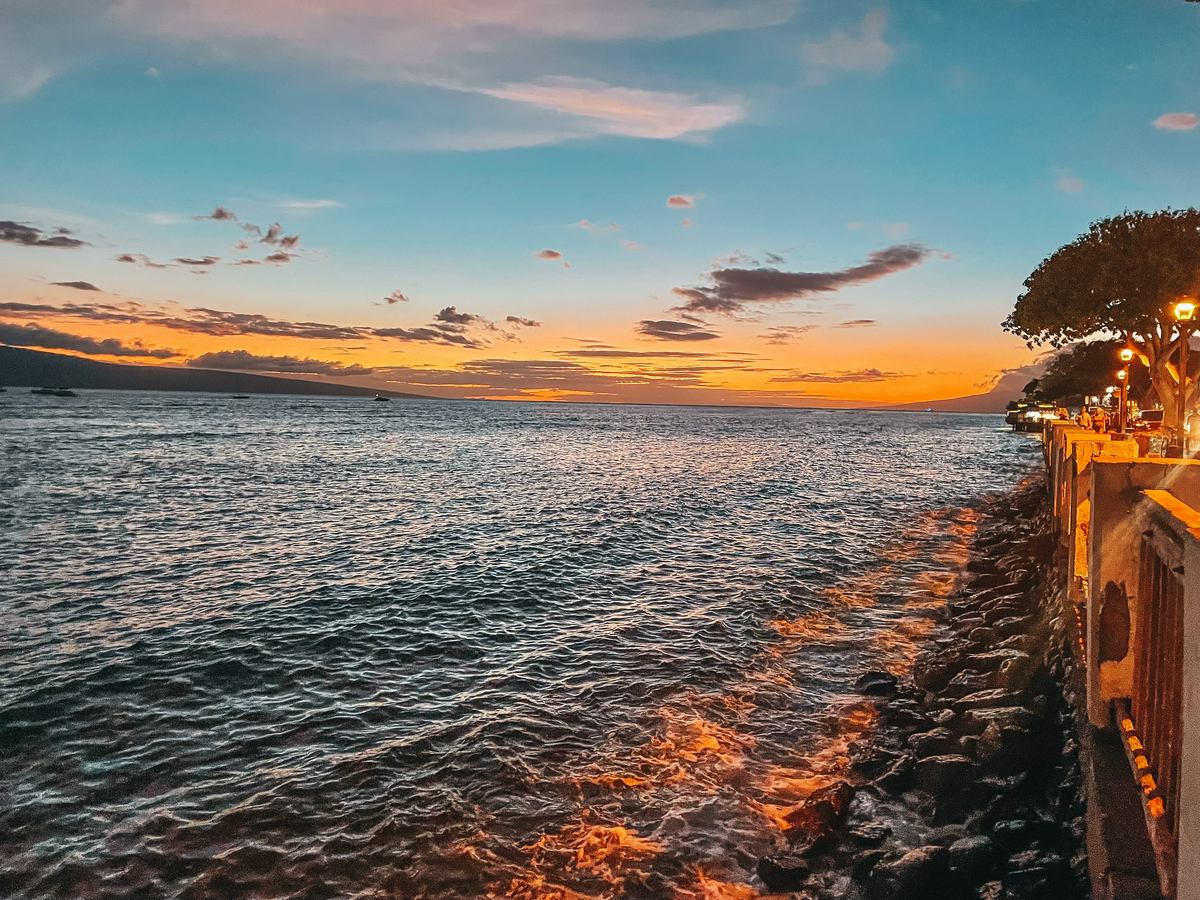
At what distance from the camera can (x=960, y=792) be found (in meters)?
8.59

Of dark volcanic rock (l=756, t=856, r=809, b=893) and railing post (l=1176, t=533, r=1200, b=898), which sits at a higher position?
railing post (l=1176, t=533, r=1200, b=898)

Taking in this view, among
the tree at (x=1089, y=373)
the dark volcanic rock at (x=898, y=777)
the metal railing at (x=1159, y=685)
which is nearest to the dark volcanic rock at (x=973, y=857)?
the metal railing at (x=1159, y=685)

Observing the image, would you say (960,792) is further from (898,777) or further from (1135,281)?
(1135,281)

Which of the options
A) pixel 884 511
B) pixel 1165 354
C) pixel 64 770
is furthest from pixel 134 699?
pixel 1165 354

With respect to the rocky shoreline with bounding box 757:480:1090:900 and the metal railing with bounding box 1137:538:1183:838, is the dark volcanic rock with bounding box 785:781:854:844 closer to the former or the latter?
the rocky shoreline with bounding box 757:480:1090:900

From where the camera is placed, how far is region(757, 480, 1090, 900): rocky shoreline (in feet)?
22.3

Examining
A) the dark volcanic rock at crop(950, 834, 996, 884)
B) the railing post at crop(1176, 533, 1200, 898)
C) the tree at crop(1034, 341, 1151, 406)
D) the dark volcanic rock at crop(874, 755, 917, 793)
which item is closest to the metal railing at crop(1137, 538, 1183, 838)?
the railing post at crop(1176, 533, 1200, 898)

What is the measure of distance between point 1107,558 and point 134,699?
45.8 ft

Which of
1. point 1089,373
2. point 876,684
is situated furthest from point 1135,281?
point 1089,373

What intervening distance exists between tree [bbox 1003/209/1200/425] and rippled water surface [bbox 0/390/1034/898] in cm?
1255

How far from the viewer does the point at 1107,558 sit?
757 cm

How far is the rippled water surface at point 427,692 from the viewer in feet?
26.3

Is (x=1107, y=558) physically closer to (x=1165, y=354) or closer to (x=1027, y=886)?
(x=1027, y=886)

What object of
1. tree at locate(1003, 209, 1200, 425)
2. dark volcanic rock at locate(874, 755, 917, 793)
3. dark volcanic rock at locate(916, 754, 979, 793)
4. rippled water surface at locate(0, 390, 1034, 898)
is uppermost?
tree at locate(1003, 209, 1200, 425)
